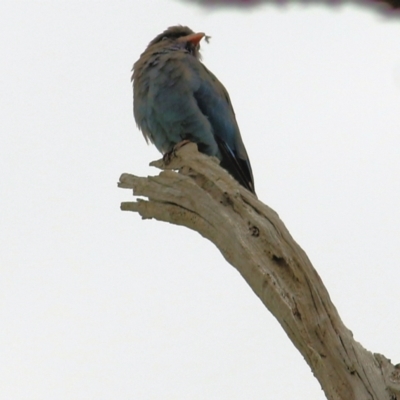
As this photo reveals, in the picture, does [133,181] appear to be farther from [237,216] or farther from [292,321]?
[292,321]

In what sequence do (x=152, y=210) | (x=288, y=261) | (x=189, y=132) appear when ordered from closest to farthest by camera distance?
(x=288, y=261) → (x=152, y=210) → (x=189, y=132)

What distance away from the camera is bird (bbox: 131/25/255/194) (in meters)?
4.21

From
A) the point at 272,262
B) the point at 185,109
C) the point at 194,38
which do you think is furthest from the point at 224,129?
the point at 272,262

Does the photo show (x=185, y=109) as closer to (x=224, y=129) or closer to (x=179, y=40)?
(x=224, y=129)

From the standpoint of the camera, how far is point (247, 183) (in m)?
4.27

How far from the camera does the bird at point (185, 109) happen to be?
4.21 meters

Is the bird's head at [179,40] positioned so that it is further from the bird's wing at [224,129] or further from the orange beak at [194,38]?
the bird's wing at [224,129]

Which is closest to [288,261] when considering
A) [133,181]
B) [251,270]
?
[251,270]

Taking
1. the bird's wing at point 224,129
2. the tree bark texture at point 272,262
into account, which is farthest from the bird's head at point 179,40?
the tree bark texture at point 272,262

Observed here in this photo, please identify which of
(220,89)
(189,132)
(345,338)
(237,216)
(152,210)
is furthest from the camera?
(220,89)

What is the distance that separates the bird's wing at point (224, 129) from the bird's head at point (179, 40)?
0.39 metres

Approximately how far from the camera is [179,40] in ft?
15.8

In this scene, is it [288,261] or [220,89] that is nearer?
[288,261]

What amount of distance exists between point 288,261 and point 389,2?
81.4 inches
